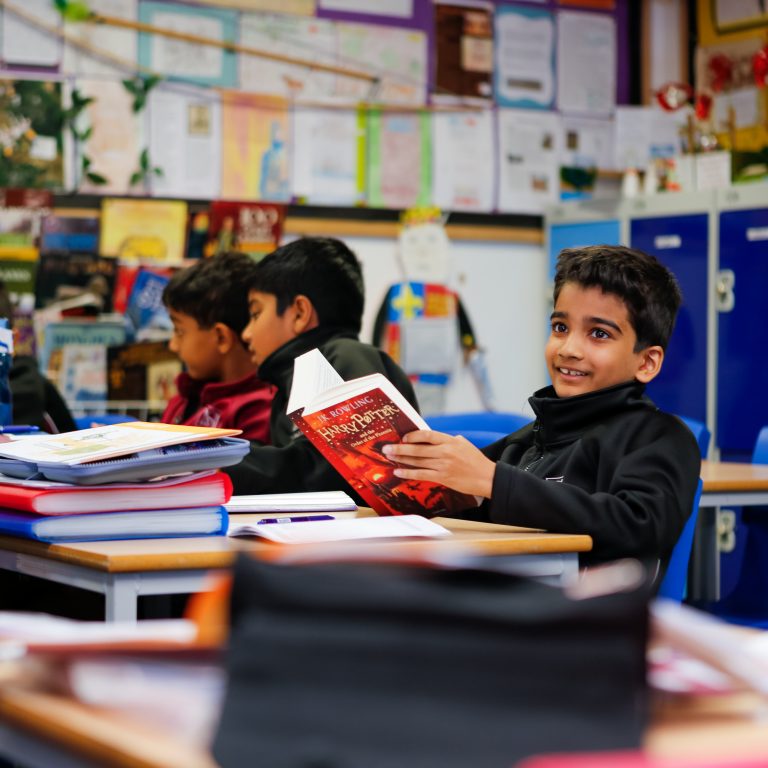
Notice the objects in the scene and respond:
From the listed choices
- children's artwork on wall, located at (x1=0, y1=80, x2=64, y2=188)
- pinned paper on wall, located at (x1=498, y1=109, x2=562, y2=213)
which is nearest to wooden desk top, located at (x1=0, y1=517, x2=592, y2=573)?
children's artwork on wall, located at (x1=0, y1=80, x2=64, y2=188)

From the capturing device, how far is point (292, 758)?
0.60m

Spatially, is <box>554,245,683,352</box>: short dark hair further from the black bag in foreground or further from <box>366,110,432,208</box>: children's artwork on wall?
<box>366,110,432,208</box>: children's artwork on wall

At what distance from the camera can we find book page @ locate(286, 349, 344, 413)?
71.7 inches

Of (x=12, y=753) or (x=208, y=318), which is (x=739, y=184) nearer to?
(x=208, y=318)

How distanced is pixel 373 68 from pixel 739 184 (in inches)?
56.3

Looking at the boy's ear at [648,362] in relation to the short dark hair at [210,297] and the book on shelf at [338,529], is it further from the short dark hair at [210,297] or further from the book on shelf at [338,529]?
the short dark hair at [210,297]

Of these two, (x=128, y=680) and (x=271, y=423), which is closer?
(x=128, y=680)

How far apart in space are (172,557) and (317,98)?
3530 mm

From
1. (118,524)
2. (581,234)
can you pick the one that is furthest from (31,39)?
(118,524)

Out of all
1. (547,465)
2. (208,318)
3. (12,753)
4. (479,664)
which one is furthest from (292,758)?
(208,318)

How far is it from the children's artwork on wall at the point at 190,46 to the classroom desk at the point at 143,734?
4.01 m

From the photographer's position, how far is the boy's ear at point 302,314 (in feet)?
9.11

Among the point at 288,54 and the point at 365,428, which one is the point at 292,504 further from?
the point at 288,54

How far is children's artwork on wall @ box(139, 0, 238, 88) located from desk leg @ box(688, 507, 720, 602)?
8.32 ft
